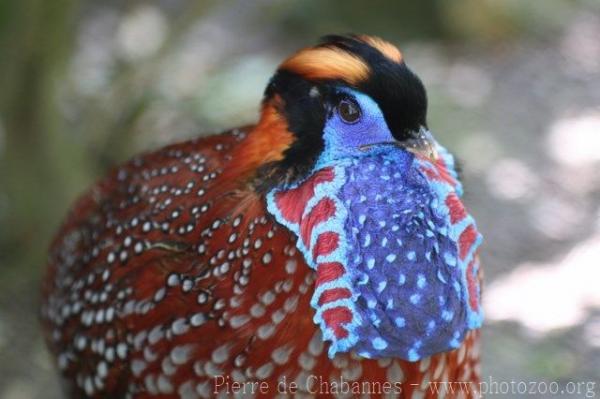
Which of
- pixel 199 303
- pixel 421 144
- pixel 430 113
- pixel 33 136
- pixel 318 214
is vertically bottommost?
pixel 199 303

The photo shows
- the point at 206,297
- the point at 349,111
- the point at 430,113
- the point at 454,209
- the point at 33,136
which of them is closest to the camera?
the point at 349,111

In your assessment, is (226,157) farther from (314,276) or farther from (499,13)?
Answer: (499,13)

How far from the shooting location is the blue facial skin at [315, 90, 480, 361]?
85.5 inches

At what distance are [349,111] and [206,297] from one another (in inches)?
24.6

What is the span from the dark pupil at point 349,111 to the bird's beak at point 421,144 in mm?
122

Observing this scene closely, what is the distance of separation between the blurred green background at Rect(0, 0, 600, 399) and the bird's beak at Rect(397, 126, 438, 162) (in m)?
1.61

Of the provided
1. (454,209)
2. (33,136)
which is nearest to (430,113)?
(33,136)

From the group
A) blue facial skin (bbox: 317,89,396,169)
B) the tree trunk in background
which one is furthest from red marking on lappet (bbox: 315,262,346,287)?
the tree trunk in background

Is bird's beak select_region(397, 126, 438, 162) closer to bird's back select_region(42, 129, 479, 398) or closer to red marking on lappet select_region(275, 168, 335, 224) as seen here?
red marking on lappet select_region(275, 168, 335, 224)

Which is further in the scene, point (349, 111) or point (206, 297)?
point (206, 297)

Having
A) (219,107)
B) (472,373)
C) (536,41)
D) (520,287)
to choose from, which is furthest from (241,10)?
(472,373)

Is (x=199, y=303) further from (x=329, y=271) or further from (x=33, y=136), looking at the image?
(x=33, y=136)

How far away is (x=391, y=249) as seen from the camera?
86.1 inches

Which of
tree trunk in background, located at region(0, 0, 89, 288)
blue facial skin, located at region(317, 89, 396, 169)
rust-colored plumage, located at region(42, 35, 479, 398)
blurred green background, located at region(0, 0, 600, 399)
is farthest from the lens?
blurred green background, located at region(0, 0, 600, 399)
